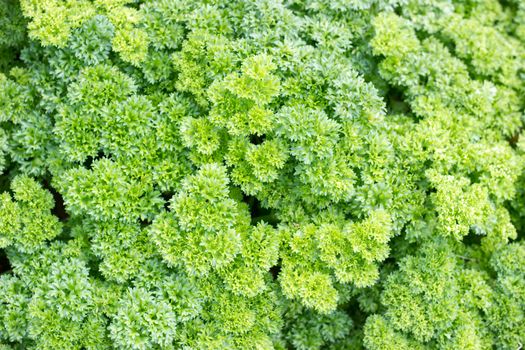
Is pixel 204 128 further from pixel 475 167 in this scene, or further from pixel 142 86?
pixel 475 167

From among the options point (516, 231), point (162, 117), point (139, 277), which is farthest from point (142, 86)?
point (516, 231)

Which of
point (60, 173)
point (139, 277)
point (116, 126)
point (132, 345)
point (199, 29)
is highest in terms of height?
point (199, 29)

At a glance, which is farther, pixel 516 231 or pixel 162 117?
pixel 516 231

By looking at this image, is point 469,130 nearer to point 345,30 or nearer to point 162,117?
point 345,30

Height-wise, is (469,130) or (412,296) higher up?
(469,130)

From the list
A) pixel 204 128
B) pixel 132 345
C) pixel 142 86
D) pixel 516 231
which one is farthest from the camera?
Result: pixel 516 231

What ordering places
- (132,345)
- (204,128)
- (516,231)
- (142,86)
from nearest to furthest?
(132,345) < (204,128) < (142,86) < (516,231)

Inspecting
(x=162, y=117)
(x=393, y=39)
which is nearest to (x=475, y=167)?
(x=393, y=39)
